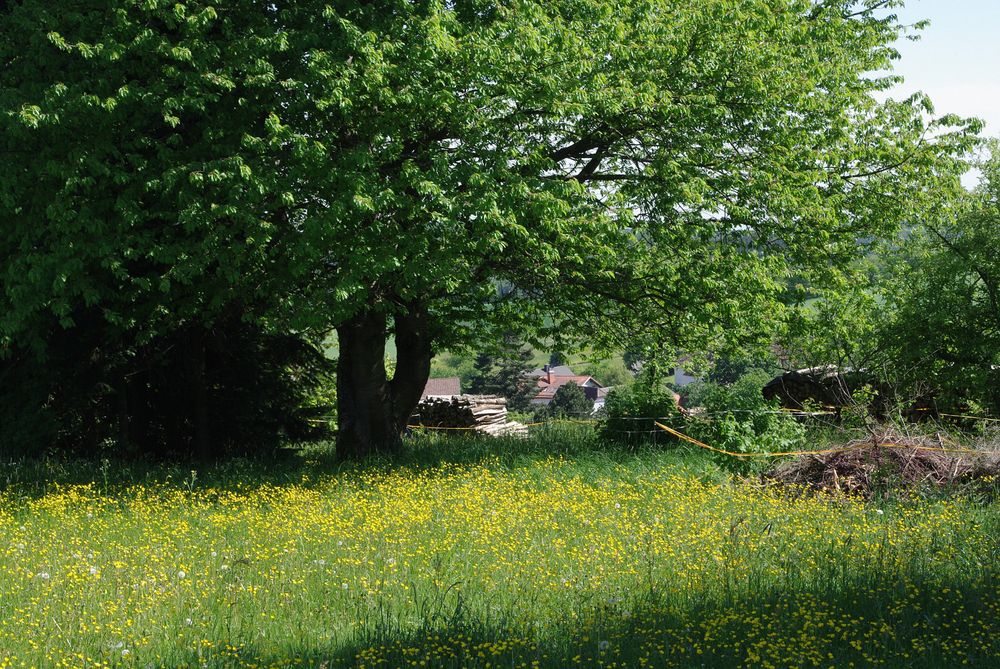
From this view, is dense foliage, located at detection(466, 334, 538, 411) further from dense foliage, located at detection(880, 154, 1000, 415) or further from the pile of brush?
the pile of brush

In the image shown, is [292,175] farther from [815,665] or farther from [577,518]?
[815,665]

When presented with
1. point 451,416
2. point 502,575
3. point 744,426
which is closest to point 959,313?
point 744,426

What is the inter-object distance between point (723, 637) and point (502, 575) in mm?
2224

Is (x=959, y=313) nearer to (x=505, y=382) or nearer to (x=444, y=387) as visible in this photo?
(x=505, y=382)

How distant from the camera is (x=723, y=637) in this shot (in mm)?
6281

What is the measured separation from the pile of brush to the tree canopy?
3542 mm

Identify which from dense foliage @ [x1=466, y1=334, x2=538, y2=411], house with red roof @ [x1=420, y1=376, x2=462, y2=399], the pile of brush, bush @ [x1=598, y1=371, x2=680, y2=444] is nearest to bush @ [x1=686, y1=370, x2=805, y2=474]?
the pile of brush

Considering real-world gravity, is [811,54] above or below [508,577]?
above

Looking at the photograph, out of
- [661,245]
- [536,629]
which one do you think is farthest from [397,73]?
[536,629]

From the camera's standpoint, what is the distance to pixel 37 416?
17078mm

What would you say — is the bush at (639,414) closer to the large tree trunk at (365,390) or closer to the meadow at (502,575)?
the meadow at (502,575)

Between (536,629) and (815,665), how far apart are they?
75.1 inches

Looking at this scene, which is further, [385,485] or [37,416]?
[37,416]

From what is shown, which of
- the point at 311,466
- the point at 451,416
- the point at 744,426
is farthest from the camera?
the point at 451,416
